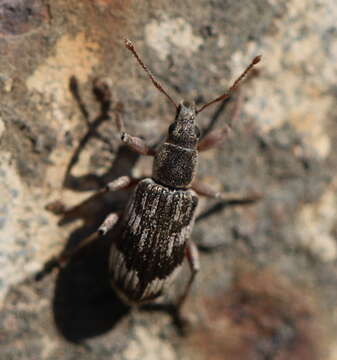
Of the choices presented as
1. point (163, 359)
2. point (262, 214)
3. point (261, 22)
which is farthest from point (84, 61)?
point (163, 359)

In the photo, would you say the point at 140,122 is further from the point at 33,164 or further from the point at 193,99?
the point at 33,164

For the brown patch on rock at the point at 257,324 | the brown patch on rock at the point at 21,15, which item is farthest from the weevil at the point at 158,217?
the brown patch on rock at the point at 21,15

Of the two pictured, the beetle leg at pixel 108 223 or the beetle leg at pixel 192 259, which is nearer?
the beetle leg at pixel 108 223

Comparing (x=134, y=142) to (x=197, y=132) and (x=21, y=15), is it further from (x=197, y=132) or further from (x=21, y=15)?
(x=21, y=15)

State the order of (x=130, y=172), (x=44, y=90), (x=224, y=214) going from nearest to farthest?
(x=44, y=90) < (x=130, y=172) < (x=224, y=214)

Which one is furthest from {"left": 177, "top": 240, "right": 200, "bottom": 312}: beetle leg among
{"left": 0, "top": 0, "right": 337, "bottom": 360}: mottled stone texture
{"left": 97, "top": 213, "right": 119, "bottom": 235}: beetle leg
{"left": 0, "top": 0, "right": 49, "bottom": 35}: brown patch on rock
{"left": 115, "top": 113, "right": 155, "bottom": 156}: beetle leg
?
{"left": 0, "top": 0, "right": 49, "bottom": 35}: brown patch on rock

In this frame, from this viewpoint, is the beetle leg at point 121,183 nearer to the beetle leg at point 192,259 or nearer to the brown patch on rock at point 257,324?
the beetle leg at point 192,259

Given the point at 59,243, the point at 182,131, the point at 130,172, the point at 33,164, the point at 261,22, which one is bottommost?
the point at 59,243
